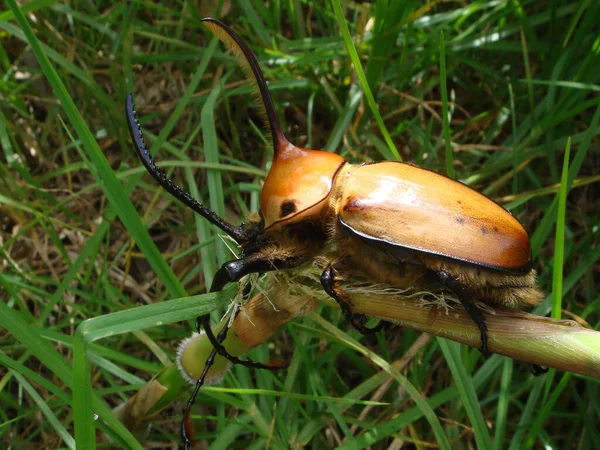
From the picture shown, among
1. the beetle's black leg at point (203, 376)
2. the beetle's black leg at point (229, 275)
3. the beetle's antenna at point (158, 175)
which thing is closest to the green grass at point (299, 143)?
the beetle's black leg at point (203, 376)

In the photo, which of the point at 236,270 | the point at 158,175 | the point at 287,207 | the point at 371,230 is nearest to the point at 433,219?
the point at 371,230

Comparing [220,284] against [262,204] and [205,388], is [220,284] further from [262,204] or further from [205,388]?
[205,388]

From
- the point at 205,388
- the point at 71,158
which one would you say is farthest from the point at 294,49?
the point at 205,388

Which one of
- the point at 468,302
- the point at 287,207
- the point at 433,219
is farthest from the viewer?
the point at 287,207

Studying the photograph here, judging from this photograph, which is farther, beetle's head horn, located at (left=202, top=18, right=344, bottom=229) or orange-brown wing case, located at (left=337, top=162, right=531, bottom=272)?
beetle's head horn, located at (left=202, top=18, right=344, bottom=229)

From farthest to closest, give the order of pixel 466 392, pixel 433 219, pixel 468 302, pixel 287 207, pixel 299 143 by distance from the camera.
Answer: pixel 299 143, pixel 466 392, pixel 287 207, pixel 433 219, pixel 468 302

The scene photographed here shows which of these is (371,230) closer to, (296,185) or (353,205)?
(353,205)

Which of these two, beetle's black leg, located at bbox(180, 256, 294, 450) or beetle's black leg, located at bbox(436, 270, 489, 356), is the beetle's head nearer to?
beetle's black leg, located at bbox(180, 256, 294, 450)

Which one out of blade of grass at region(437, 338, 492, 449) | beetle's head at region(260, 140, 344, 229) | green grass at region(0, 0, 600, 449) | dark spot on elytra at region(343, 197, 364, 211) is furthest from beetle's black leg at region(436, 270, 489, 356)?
green grass at region(0, 0, 600, 449)
